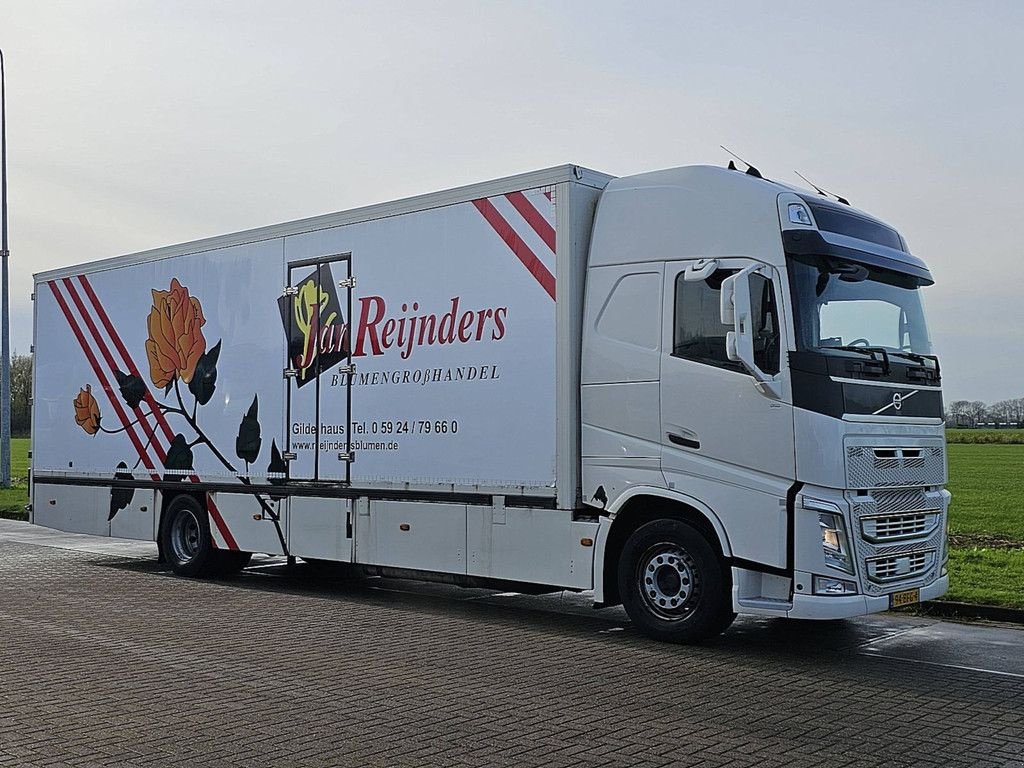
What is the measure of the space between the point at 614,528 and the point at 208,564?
5987 mm

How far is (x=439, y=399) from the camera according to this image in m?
11.0

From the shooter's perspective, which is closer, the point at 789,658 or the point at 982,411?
the point at 789,658

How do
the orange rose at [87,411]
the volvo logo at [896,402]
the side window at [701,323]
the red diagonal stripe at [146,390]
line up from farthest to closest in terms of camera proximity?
1. the orange rose at [87,411]
2. the red diagonal stripe at [146,390]
3. the side window at [701,323]
4. the volvo logo at [896,402]

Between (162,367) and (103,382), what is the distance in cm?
135

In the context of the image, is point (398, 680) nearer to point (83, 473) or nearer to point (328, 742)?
point (328, 742)

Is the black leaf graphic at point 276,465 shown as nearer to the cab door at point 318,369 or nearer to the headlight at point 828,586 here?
the cab door at point 318,369

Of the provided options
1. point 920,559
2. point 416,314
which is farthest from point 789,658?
point 416,314

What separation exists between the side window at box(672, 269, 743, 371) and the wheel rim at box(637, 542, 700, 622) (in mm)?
1530

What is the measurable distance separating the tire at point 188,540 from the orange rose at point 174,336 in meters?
1.52

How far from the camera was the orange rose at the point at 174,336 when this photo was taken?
1373cm

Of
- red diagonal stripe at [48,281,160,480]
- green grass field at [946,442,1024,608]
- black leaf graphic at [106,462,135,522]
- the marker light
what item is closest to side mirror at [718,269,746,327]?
the marker light

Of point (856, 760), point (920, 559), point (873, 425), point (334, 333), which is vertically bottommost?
point (856, 760)

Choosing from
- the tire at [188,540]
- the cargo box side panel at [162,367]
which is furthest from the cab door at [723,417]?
the tire at [188,540]

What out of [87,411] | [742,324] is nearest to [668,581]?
[742,324]
